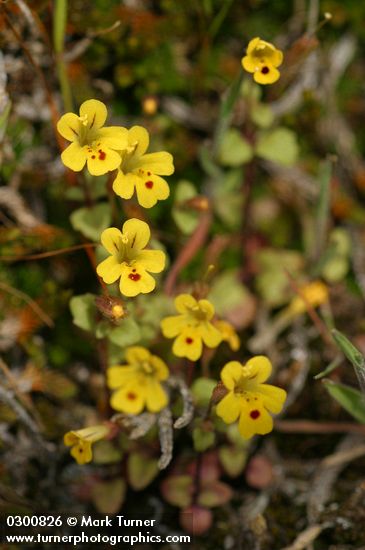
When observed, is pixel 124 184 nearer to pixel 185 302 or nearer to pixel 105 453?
pixel 185 302

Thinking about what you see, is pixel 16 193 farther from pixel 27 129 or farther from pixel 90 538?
pixel 90 538

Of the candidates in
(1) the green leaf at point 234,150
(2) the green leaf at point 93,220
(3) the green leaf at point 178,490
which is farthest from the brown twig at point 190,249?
(3) the green leaf at point 178,490

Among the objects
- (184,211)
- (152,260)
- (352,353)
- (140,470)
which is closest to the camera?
(352,353)

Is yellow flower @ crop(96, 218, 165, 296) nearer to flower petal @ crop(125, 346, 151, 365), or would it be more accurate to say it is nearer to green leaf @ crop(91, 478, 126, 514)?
flower petal @ crop(125, 346, 151, 365)

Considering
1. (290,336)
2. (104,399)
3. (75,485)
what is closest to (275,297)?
(290,336)

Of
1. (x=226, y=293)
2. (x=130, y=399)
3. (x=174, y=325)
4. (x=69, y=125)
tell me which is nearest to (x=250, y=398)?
(x=174, y=325)

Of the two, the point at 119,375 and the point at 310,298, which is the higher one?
the point at 310,298

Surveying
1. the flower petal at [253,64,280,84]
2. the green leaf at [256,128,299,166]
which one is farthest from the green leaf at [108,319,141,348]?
the green leaf at [256,128,299,166]
